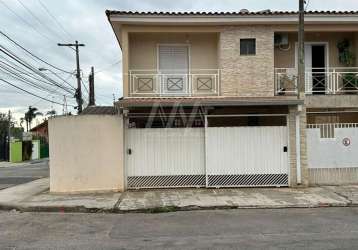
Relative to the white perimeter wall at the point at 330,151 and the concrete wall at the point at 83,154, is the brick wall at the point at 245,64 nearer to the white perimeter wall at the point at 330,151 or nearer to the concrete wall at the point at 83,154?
the white perimeter wall at the point at 330,151

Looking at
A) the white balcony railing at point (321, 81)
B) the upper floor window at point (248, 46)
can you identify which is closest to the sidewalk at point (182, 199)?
the white balcony railing at point (321, 81)

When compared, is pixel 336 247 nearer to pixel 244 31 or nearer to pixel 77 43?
pixel 244 31

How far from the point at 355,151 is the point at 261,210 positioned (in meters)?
5.10

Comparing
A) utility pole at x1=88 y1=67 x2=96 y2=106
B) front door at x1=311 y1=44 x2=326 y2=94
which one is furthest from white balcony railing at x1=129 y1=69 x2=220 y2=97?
utility pole at x1=88 y1=67 x2=96 y2=106

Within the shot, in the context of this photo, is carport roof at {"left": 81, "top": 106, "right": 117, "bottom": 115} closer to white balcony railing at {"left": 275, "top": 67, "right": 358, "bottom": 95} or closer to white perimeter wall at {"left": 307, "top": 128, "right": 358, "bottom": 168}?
white balcony railing at {"left": 275, "top": 67, "right": 358, "bottom": 95}

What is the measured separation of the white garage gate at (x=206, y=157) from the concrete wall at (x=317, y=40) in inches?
168

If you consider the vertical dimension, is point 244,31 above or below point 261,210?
above

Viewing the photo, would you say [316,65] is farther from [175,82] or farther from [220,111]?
[175,82]

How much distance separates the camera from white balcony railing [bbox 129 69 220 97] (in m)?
16.8

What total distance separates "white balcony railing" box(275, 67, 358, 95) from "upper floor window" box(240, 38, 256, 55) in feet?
4.02

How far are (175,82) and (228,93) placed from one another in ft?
6.83

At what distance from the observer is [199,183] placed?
14.2 meters

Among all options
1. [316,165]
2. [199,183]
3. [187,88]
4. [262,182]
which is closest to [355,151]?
[316,165]

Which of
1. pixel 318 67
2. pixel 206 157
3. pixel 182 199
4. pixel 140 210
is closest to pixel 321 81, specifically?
pixel 318 67
